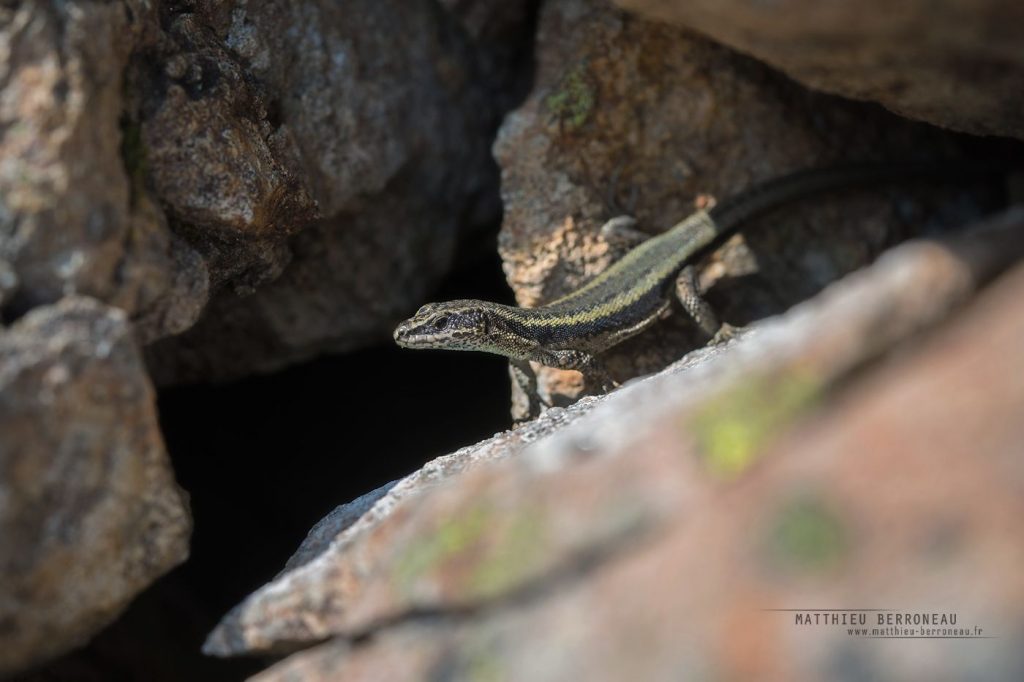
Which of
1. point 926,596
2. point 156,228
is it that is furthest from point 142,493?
point 926,596

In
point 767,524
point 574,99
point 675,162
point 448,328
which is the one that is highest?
point 574,99

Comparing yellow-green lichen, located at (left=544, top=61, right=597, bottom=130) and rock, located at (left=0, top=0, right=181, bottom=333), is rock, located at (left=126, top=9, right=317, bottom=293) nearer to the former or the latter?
rock, located at (left=0, top=0, right=181, bottom=333)

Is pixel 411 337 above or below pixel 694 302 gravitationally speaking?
above

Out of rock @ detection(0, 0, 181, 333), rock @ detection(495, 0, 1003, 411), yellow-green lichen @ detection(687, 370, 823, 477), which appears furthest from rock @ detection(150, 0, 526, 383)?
yellow-green lichen @ detection(687, 370, 823, 477)

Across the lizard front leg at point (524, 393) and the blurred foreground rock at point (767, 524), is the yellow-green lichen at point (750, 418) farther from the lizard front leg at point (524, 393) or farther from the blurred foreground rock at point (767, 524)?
the lizard front leg at point (524, 393)

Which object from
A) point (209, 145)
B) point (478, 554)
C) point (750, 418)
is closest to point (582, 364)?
point (209, 145)

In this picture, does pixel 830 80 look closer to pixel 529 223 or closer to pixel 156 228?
pixel 529 223

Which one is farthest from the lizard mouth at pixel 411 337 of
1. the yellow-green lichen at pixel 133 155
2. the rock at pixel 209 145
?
the yellow-green lichen at pixel 133 155

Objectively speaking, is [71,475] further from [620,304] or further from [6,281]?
[620,304]
